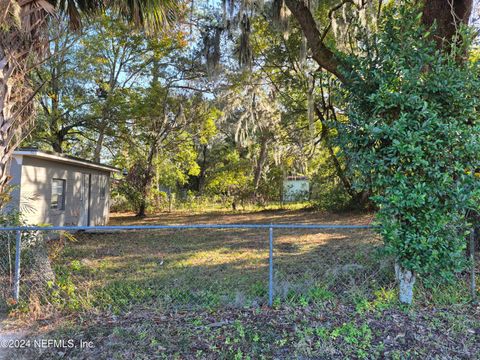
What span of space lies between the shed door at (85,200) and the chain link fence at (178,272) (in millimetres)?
Answer: 3415

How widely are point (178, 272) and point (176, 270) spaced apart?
18 centimetres

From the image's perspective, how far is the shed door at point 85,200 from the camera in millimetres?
11641

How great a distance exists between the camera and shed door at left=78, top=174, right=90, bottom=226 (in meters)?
11.6

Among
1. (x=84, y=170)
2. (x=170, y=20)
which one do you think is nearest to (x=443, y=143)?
(x=170, y=20)

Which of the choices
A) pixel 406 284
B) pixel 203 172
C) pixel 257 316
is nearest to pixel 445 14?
pixel 406 284

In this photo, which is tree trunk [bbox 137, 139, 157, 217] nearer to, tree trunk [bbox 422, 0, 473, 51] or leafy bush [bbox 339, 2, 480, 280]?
tree trunk [bbox 422, 0, 473, 51]

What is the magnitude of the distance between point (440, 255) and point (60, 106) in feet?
51.9

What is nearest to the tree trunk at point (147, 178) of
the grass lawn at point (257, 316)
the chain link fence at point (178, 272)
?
the chain link fence at point (178, 272)

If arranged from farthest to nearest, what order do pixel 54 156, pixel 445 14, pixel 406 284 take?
pixel 54 156 < pixel 445 14 < pixel 406 284

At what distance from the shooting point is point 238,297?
3947 millimetres

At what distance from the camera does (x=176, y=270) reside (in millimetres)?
5918

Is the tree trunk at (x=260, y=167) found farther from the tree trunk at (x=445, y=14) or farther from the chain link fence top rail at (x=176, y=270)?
the tree trunk at (x=445, y=14)

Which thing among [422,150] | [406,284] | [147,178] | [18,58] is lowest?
[406,284]

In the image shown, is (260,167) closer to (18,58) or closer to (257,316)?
(18,58)
